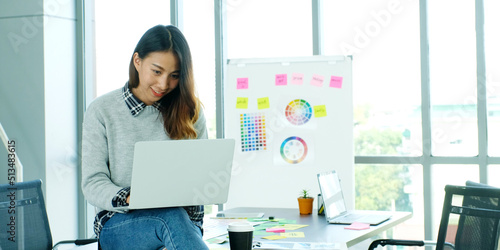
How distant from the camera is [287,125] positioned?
151 inches

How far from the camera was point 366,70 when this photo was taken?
401cm

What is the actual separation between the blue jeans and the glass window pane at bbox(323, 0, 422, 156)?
8.73 feet

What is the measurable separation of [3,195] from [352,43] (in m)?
2.69

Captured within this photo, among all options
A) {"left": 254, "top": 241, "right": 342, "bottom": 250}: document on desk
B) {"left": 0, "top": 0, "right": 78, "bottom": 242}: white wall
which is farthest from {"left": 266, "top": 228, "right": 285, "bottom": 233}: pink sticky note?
{"left": 0, "top": 0, "right": 78, "bottom": 242}: white wall

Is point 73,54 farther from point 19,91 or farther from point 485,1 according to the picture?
point 485,1

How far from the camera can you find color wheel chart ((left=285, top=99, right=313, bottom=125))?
381cm

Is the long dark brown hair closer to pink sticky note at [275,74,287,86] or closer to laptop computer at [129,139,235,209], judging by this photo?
laptop computer at [129,139,235,209]

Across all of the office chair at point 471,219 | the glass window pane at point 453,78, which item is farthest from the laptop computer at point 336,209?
Answer: the glass window pane at point 453,78

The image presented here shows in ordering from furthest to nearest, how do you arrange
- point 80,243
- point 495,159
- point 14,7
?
point 14,7, point 495,159, point 80,243

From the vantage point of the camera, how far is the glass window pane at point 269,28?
419cm

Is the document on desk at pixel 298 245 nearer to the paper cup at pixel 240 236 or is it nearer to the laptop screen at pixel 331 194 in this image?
the paper cup at pixel 240 236

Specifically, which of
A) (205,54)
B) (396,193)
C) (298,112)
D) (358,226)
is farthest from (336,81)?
(358,226)

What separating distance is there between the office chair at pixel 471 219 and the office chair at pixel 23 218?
157 cm

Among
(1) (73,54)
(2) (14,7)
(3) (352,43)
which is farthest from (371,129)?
(2) (14,7)
